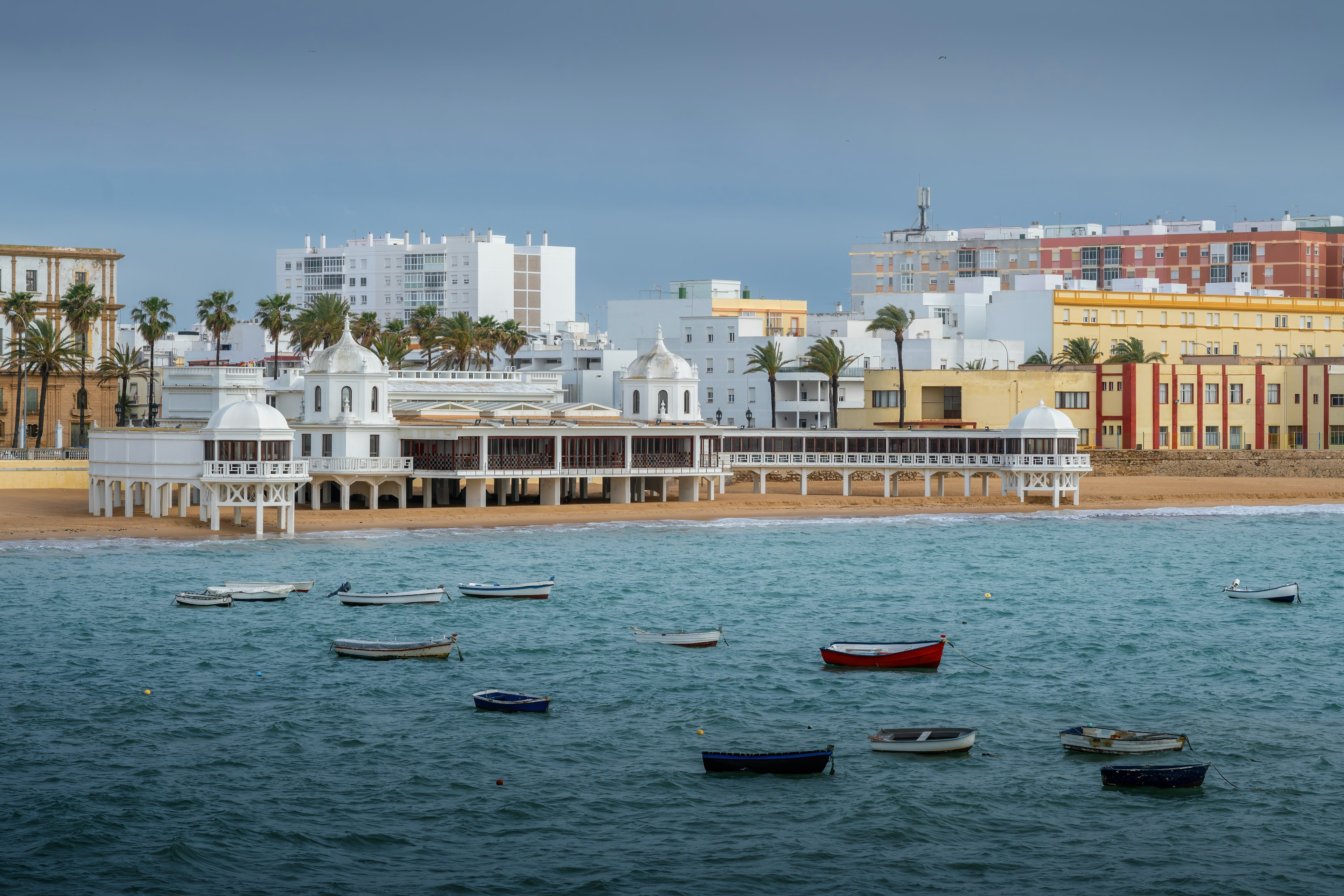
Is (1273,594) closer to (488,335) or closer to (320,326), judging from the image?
(320,326)

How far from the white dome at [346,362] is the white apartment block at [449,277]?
98.2 meters

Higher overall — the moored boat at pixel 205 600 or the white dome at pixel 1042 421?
the white dome at pixel 1042 421

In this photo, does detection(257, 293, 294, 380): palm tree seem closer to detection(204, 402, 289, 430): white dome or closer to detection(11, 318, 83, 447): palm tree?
detection(11, 318, 83, 447): palm tree

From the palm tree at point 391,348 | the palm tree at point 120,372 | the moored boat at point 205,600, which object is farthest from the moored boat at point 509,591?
the palm tree at point 120,372

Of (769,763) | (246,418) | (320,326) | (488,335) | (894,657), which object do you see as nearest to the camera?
(769,763)

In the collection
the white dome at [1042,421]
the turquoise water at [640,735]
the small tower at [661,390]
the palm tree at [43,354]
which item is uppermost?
the palm tree at [43,354]

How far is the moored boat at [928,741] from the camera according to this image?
32562mm

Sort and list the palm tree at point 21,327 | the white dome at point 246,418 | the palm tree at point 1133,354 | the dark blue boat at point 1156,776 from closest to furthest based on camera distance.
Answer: the dark blue boat at point 1156,776 < the white dome at point 246,418 < the palm tree at point 21,327 < the palm tree at point 1133,354

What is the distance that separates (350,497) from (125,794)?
174 ft

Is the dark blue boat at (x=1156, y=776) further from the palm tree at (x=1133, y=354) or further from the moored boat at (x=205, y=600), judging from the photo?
the palm tree at (x=1133, y=354)

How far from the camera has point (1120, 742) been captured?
32.3 m

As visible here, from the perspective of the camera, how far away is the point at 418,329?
12575 centimetres

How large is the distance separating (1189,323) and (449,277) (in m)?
85.0

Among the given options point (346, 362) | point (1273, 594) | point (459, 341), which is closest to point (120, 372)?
point (459, 341)
